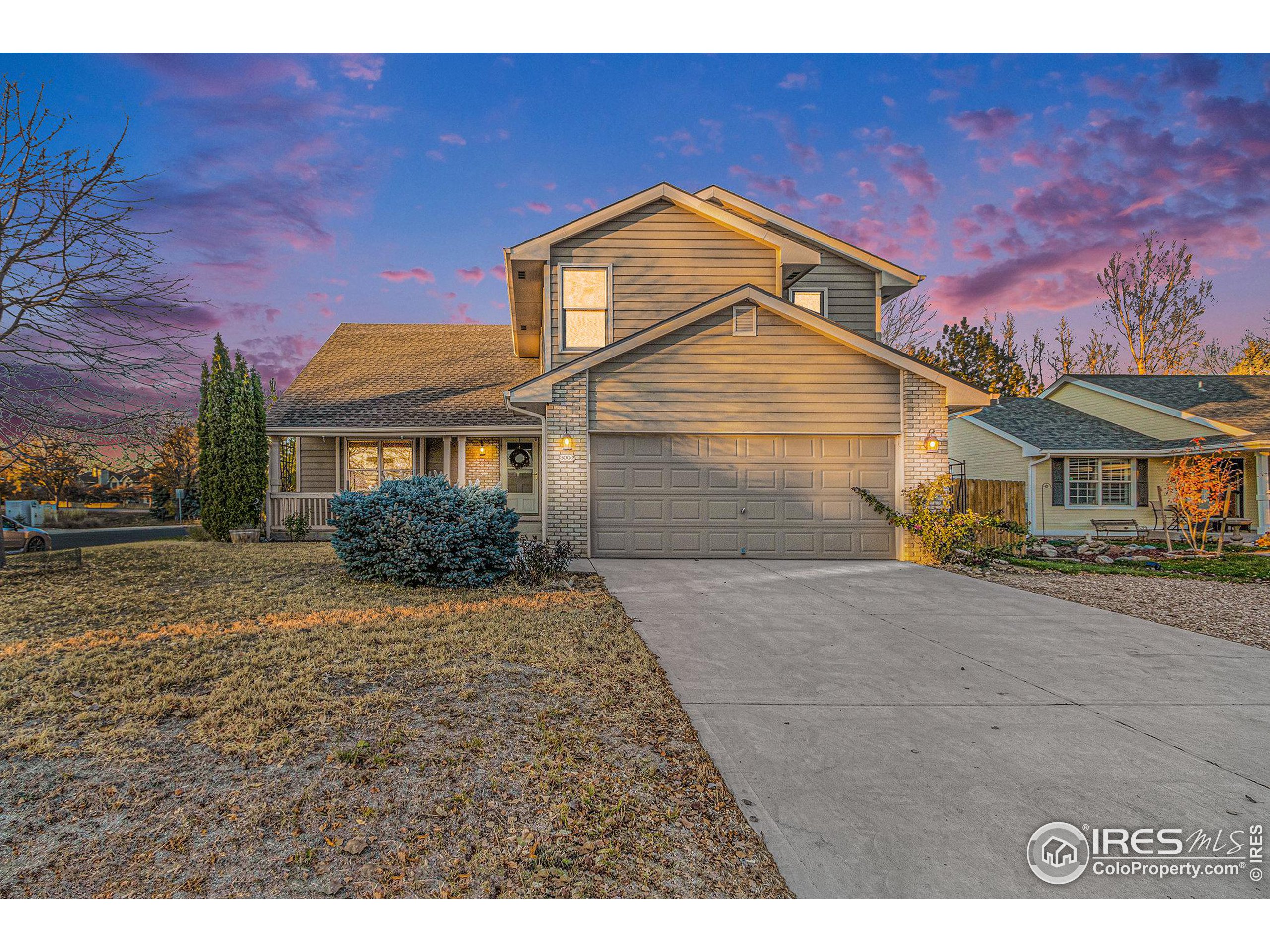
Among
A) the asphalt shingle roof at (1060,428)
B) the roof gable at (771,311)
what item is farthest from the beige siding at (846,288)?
the asphalt shingle roof at (1060,428)

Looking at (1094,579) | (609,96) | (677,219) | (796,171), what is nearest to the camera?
(609,96)

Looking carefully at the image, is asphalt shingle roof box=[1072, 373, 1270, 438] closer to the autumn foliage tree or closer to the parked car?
the autumn foliage tree

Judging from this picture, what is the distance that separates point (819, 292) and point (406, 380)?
10.9m

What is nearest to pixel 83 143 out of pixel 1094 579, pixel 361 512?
pixel 361 512

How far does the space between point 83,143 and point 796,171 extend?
41.6ft

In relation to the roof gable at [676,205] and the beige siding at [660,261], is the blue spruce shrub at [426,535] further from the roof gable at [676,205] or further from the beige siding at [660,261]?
the roof gable at [676,205]

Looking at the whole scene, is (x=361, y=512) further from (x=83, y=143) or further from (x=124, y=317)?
(x=83, y=143)

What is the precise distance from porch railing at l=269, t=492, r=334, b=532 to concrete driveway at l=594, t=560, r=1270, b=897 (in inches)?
407

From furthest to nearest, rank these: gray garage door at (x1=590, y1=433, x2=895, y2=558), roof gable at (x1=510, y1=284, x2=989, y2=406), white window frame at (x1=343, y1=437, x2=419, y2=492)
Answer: white window frame at (x1=343, y1=437, x2=419, y2=492) < gray garage door at (x1=590, y1=433, x2=895, y2=558) < roof gable at (x1=510, y1=284, x2=989, y2=406)

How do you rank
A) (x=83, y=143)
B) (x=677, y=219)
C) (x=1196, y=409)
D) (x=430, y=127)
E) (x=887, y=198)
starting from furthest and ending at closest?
1. (x=1196, y=409)
2. (x=887, y=198)
3. (x=677, y=219)
4. (x=430, y=127)
5. (x=83, y=143)

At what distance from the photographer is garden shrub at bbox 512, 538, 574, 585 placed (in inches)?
318

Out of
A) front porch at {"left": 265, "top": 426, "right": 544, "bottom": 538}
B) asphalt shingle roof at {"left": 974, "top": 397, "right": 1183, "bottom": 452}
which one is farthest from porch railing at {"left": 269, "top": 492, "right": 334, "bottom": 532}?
asphalt shingle roof at {"left": 974, "top": 397, "right": 1183, "bottom": 452}

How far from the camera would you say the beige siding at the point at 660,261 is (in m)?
12.2

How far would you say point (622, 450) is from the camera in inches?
426
